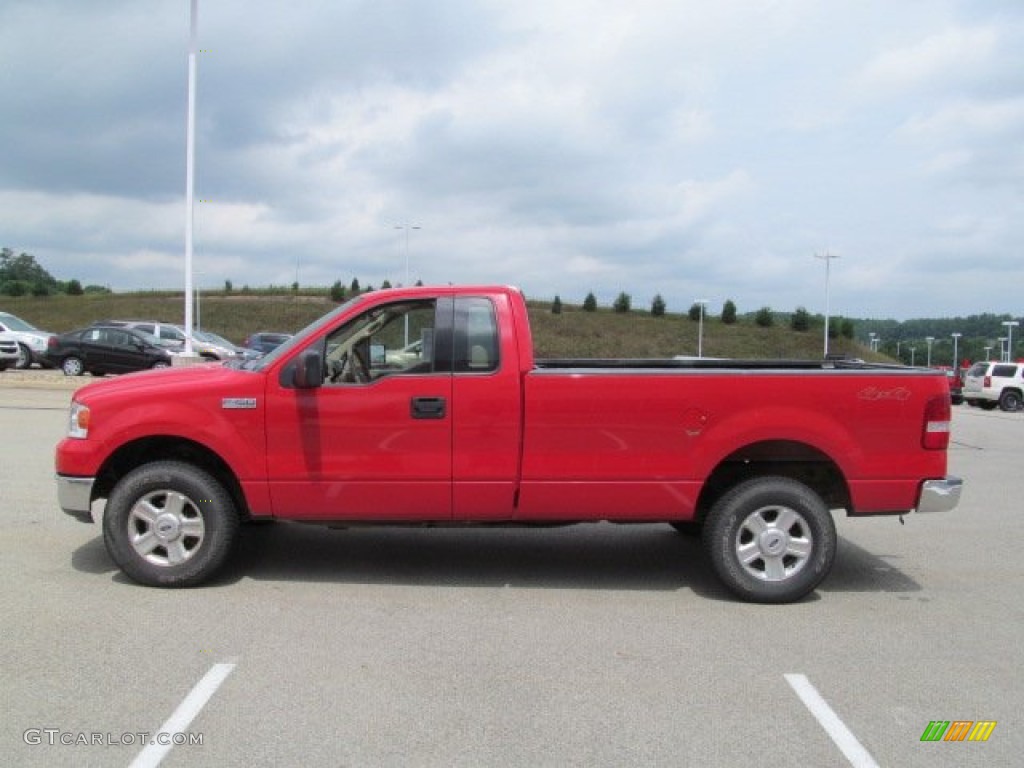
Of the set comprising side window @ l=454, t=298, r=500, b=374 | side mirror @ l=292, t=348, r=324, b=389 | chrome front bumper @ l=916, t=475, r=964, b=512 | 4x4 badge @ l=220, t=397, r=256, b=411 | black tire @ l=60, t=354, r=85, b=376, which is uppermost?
side window @ l=454, t=298, r=500, b=374

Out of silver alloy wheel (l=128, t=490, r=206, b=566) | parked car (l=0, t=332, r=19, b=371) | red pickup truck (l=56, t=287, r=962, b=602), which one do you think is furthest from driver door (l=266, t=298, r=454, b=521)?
parked car (l=0, t=332, r=19, b=371)

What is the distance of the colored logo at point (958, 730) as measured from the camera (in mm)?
3791

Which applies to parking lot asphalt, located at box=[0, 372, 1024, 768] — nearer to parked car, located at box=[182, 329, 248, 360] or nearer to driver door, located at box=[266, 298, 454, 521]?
driver door, located at box=[266, 298, 454, 521]

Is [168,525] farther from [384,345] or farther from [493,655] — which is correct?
[493,655]

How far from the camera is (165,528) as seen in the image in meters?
5.66

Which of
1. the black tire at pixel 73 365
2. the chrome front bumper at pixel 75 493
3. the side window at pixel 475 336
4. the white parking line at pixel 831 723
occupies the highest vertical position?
the side window at pixel 475 336

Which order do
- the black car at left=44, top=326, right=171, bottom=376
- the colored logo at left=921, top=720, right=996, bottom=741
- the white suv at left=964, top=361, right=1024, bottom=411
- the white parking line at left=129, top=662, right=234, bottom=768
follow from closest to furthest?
the white parking line at left=129, top=662, right=234, bottom=768 → the colored logo at left=921, top=720, right=996, bottom=741 → the black car at left=44, top=326, right=171, bottom=376 → the white suv at left=964, top=361, right=1024, bottom=411

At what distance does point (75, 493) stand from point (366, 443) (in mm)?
1893

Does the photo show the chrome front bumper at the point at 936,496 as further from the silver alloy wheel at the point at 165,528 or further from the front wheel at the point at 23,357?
the front wheel at the point at 23,357

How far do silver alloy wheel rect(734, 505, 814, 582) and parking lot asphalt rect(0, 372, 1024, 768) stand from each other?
0.83ft

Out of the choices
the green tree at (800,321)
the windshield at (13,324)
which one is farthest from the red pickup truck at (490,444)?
the green tree at (800,321)

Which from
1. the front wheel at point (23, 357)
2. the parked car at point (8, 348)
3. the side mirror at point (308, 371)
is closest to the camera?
the side mirror at point (308, 371)

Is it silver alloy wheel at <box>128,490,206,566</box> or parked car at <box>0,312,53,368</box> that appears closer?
silver alloy wheel at <box>128,490,206,566</box>

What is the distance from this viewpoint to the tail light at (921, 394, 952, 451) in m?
5.62
